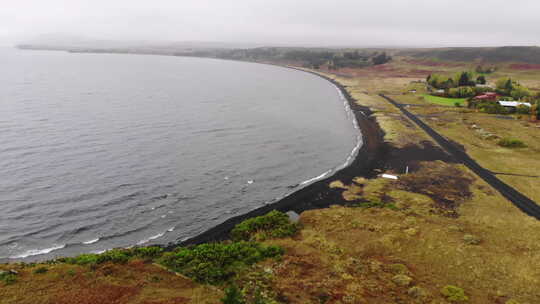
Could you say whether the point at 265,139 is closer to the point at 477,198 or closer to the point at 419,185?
the point at 419,185

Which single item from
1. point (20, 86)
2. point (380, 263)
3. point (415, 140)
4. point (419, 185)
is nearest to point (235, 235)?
point (380, 263)

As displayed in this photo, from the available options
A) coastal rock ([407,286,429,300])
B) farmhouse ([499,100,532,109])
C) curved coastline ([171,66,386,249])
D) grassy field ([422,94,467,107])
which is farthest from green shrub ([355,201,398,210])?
grassy field ([422,94,467,107])

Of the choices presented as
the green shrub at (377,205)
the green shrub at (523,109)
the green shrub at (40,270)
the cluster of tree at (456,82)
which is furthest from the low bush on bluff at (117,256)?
the cluster of tree at (456,82)

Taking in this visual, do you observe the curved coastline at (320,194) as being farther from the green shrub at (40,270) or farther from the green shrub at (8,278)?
the green shrub at (8,278)

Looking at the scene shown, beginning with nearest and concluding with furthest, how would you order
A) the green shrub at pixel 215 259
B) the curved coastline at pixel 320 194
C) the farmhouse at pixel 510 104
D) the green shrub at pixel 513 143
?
the green shrub at pixel 215 259
the curved coastline at pixel 320 194
the green shrub at pixel 513 143
the farmhouse at pixel 510 104

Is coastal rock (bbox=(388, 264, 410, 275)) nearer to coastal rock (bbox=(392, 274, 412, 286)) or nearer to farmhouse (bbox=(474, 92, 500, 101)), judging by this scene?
coastal rock (bbox=(392, 274, 412, 286))

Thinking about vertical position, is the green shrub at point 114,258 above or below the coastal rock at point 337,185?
above
